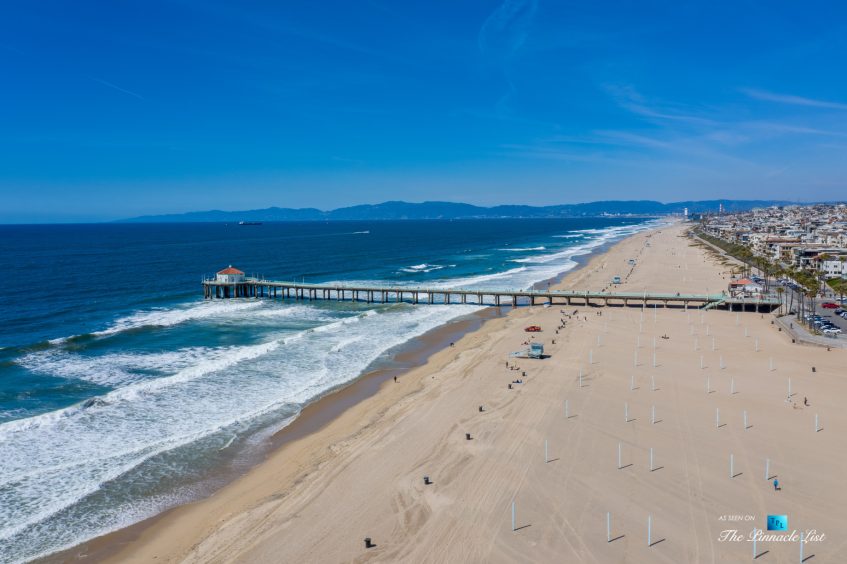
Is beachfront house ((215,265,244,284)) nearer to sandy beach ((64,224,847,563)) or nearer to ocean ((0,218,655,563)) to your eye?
ocean ((0,218,655,563))

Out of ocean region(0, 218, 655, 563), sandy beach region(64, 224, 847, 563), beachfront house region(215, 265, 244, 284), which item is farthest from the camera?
beachfront house region(215, 265, 244, 284)

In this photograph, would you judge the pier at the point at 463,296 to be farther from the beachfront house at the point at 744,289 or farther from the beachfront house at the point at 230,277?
the beachfront house at the point at 744,289

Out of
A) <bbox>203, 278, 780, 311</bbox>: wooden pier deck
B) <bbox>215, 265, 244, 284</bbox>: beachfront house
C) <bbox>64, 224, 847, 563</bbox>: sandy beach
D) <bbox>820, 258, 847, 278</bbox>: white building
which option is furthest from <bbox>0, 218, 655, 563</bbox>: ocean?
<bbox>820, 258, 847, 278</bbox>: white building

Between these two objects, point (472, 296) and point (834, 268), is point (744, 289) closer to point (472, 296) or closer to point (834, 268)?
point (834, 268)

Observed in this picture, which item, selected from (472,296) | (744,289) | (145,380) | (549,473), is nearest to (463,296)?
(472,296)

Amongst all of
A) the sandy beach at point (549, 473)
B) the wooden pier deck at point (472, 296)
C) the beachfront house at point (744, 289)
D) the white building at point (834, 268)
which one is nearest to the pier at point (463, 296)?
the wooden pier deck at point (472, 296)

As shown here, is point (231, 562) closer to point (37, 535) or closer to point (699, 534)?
point (37, 535)

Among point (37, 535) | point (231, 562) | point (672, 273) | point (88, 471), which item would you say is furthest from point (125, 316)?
point (672, 273)
